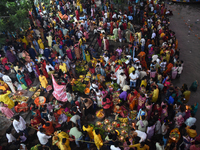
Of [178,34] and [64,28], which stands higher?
[64,28]

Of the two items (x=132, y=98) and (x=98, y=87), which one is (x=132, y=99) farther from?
(x=98, y=87)

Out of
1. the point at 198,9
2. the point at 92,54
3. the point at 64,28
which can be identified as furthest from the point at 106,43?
the point at 198,9

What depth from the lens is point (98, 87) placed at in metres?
7.50

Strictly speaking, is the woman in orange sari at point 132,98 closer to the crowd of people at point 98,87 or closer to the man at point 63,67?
the crowd of people at point 98,87

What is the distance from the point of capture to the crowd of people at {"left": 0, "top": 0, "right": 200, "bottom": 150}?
5.60m

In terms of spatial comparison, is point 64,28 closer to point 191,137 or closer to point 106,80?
point 106,80

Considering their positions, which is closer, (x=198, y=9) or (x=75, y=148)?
(x=75, y=148)

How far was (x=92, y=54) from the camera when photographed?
1055 centimetres

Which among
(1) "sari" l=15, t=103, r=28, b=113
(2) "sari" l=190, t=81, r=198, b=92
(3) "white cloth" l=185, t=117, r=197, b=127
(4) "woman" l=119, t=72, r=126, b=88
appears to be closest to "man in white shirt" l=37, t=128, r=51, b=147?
(1) "sari" l=15, t=103, r=28, b=113

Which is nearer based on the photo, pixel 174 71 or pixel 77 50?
pixel 174 71

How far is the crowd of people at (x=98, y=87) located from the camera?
560 cm

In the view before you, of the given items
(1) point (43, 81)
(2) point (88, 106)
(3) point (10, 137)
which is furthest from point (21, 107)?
(2) point (88, 106)

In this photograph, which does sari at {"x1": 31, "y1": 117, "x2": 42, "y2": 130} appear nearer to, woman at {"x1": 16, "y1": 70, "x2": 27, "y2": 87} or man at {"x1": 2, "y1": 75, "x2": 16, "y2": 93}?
woman at {"x1": 16, "y1": 70, "x2": 27, "y2": 87}

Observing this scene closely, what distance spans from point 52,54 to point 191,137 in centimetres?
832
